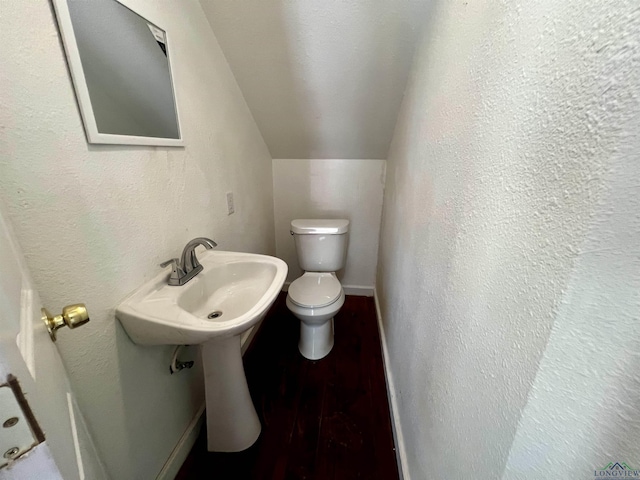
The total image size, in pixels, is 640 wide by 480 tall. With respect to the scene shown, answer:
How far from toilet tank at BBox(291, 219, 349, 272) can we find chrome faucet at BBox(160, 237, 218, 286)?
2.78 feet

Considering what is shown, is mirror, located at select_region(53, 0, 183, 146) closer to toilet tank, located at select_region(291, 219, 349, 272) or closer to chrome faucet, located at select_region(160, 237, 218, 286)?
chrome faucet, located at select_region(160, 237, 218, 286)

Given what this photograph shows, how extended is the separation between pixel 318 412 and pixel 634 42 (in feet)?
4.82

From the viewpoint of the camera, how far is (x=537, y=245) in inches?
13.4

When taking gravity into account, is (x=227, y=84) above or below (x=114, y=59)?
above

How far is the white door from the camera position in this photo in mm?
206

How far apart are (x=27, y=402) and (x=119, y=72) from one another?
891 millimetres

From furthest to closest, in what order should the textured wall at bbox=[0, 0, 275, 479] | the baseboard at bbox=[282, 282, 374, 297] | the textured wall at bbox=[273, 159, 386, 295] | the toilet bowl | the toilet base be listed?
the baseboard at bbox=[282, 282, 374, 297] < the textured wall at bbox=[273, 159, 386, 295] < the toilet base < the toilet bowl < the textured wall at bbox=[0, 0, 275, 479]

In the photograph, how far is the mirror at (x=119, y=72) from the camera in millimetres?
595

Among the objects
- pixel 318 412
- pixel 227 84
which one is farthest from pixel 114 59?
pixel 318 412

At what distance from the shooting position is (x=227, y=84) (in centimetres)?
124

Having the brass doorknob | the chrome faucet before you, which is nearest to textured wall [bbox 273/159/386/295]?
the chrome faucet

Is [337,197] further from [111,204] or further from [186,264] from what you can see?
[111,204]

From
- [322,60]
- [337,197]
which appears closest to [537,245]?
[322,60]

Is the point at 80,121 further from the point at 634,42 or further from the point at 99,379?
the point at 634,42
